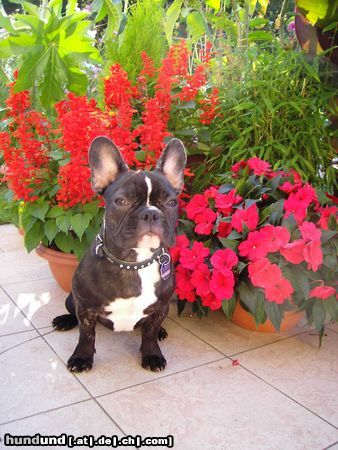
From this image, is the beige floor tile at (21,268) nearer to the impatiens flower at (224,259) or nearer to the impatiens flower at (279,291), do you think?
the impatiens flower at (224,259)

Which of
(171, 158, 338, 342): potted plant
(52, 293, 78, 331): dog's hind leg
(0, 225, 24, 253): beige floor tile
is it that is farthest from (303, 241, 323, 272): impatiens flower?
(0, 225, 24, 253): beige floor tile

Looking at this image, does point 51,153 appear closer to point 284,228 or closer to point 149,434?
point 284,228

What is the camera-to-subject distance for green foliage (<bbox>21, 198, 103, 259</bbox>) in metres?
2.38

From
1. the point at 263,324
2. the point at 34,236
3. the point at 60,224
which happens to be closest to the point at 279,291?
the point at 263,324

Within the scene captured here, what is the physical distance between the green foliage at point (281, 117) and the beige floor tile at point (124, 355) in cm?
111

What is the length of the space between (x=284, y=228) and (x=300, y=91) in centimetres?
108

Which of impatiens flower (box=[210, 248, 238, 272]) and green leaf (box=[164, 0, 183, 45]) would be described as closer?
impatiens flower (box=[210, 248, 238, 272])

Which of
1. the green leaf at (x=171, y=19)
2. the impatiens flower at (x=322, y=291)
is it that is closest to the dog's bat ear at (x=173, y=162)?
the impatiens flower at (x=322, y=291)

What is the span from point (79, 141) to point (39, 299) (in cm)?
106

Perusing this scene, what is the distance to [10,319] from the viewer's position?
2418mm

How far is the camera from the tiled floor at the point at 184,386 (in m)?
1.60

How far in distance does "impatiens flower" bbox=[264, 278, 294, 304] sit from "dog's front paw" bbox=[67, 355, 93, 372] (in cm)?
85

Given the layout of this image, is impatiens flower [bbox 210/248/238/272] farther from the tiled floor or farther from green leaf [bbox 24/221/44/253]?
green leaf [bbox 24/221/44/253]

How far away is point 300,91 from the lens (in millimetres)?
2660
